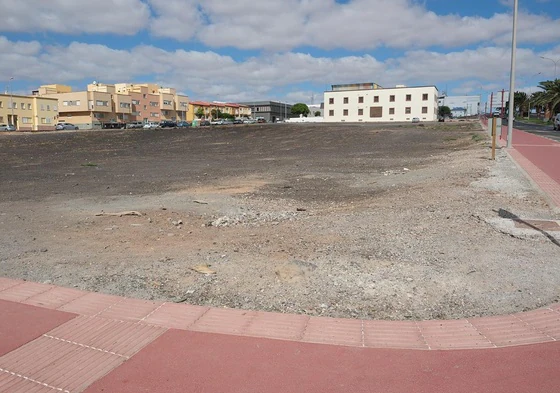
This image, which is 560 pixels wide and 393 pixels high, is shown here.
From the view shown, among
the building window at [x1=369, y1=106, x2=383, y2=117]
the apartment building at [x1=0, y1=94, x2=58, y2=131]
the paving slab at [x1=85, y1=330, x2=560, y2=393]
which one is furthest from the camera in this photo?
the building window at [x1=369, y1=106, x2=383, y2=117]

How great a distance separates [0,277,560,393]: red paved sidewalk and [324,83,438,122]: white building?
Answer: 114 metres

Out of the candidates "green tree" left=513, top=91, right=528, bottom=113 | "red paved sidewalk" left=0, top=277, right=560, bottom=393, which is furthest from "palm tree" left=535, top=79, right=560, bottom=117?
"red paved sidewalk" left=0, top=277, right=560, bottom=393

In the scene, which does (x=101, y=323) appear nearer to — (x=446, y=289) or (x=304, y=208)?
(x=446, y=289)

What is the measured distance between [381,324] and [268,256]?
2.39 m

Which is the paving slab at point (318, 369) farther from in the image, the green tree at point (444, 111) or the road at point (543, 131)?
the green tree at point (444, 111)

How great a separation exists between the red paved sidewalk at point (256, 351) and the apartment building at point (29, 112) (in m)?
97.1

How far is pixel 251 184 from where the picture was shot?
1579cm

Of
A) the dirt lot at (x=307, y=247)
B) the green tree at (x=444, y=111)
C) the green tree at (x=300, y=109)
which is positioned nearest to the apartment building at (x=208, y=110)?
the green tree at (x=300, y=109)

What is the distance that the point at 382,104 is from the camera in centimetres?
11662

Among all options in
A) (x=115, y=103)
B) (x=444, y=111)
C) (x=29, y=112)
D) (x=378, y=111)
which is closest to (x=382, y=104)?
(x=378, y=111)

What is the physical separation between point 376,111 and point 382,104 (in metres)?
2.20

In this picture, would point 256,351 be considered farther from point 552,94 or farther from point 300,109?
point 300,109

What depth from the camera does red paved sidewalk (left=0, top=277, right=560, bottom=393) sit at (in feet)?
11.5

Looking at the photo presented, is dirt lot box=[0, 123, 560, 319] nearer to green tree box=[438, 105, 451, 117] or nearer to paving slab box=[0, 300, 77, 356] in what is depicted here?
paving slab box=[0, 300, 77, 356]
